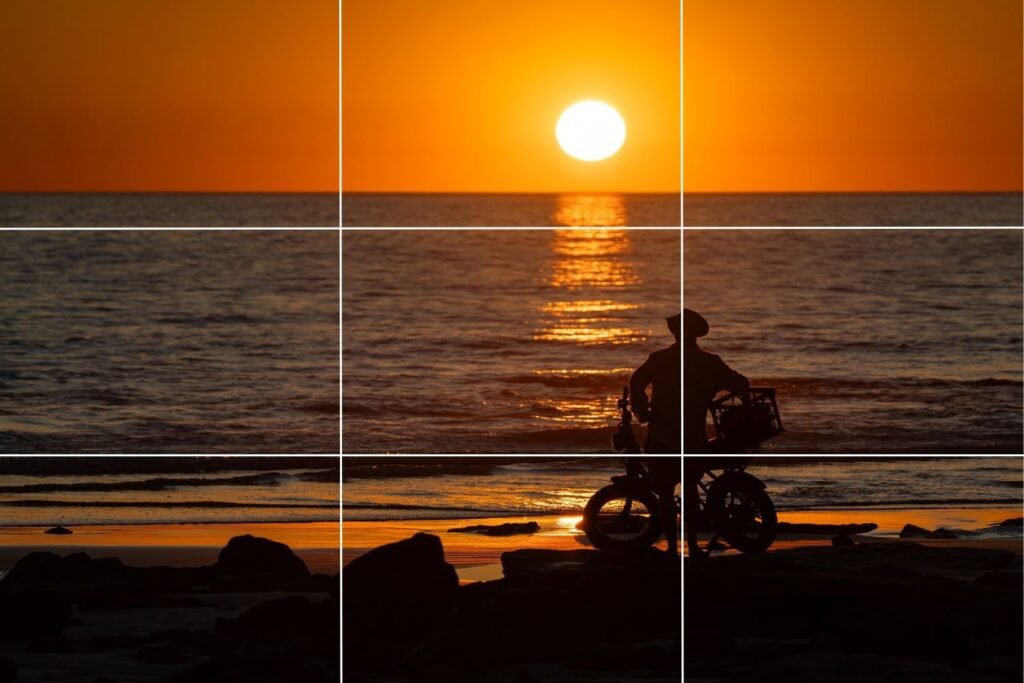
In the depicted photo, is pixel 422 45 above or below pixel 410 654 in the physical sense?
above

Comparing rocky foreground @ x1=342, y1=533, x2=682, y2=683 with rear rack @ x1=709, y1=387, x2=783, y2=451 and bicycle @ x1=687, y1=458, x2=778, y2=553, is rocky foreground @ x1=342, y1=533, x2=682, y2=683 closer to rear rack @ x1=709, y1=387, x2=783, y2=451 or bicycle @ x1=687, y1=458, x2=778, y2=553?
bicycle @ x1=687, y1=458, x2=778, y2=553

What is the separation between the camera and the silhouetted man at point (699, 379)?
4840mm

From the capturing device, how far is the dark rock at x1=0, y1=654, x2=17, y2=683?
178 inches

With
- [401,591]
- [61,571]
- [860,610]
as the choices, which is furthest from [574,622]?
[61,571]

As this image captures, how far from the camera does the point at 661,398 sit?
16.0 ft

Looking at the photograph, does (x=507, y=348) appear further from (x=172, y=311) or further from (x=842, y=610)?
(x=842, y=610)

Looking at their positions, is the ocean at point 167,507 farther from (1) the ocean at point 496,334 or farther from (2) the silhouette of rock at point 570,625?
(1) the ocean at point 496,334

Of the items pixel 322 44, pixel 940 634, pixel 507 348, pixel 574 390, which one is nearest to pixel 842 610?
pixel 940 634

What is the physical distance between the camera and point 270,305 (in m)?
20.3

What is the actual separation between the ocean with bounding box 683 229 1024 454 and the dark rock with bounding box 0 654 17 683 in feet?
25.7

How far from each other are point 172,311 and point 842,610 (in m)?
15.7

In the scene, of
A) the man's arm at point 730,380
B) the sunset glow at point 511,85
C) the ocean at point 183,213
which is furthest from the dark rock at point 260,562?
the ocean at point 183,213

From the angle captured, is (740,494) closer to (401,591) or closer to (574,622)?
(574,622)

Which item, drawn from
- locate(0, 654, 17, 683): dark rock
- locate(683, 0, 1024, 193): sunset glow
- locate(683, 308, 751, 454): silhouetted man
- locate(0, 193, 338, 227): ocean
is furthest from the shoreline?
locate(0, 193, 338, 227): ocean
